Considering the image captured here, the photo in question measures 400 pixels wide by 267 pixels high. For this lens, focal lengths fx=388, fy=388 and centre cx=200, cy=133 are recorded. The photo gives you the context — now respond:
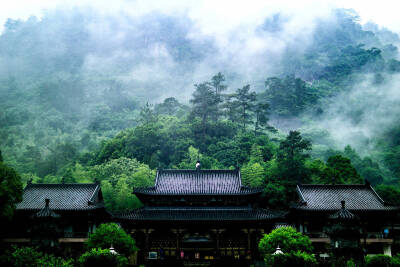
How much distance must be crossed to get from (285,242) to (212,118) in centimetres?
6422

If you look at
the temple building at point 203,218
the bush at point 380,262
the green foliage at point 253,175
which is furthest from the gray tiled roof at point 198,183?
the green foliage at point 253,175

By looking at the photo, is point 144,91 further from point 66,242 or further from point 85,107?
point 66,242

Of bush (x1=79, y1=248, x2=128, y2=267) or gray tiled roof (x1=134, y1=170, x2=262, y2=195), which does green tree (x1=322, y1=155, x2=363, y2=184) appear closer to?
gray tiled roof (x1=134, y1=170, x2=262, y2=195)

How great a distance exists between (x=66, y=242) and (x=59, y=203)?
422 centimetres

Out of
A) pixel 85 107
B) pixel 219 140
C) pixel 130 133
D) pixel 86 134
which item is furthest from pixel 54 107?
pixel 219 140

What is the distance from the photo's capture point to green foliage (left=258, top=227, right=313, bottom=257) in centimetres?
3116

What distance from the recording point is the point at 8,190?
34.8 m

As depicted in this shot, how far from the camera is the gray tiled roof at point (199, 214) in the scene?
37812 mm

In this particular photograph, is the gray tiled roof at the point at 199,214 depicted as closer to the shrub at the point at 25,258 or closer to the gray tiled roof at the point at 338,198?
the gray tiled roof at the point at 338,198

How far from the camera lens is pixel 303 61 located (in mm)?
175000

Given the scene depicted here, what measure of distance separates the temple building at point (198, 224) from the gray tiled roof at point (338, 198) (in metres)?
5.68

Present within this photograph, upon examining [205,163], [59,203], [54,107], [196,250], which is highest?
[54,107]

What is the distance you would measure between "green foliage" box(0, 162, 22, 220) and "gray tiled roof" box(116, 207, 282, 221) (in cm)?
961

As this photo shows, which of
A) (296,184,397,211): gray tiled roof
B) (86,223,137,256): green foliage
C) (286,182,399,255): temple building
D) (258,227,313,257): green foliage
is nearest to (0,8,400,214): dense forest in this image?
(296,184,397,211): gray tiled roof
